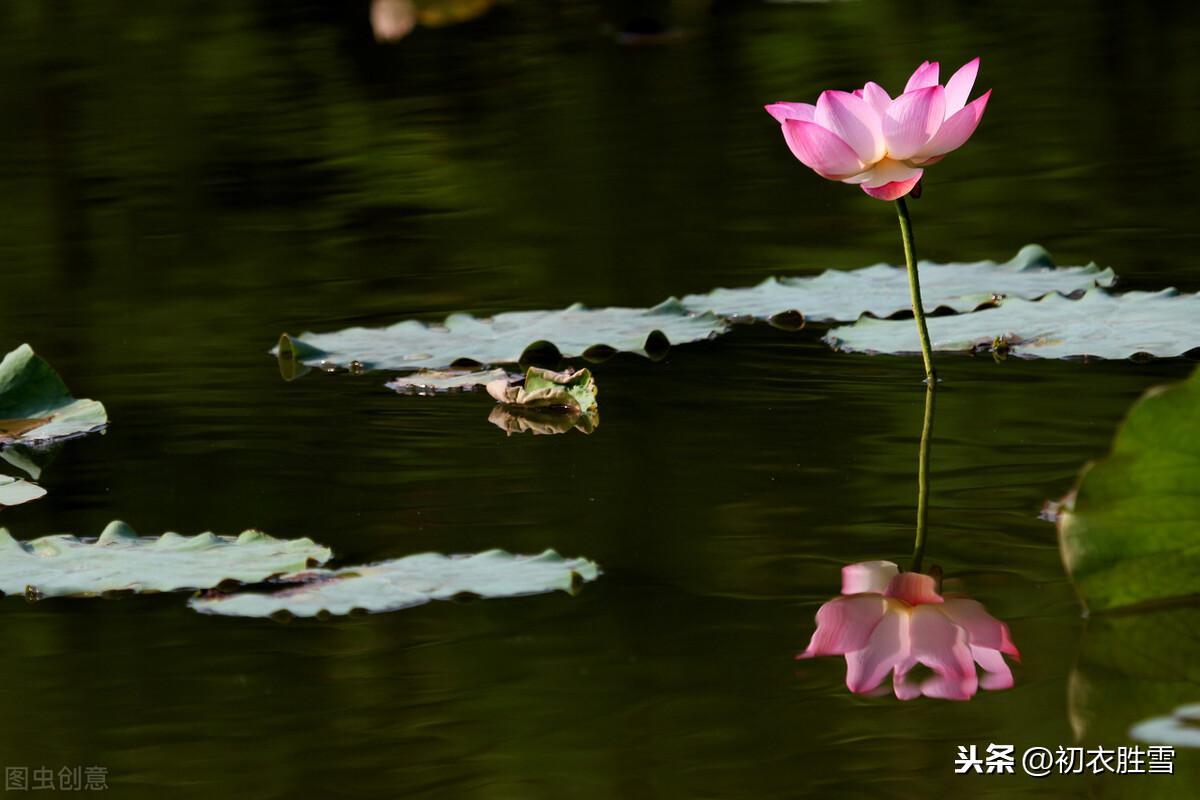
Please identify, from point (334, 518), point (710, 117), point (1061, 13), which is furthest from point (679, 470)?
point (1061, 13)

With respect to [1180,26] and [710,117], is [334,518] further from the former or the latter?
[1180,26]

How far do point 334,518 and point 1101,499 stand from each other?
83cm

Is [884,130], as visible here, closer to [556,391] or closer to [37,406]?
[556,391]

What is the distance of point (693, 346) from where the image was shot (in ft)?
8.64

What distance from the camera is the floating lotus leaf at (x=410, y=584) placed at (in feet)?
5.02

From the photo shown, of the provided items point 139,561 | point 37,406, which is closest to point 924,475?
point 139,561

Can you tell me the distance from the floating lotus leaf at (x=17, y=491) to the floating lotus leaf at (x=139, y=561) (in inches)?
9.8

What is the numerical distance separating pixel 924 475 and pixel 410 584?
593 millimetres

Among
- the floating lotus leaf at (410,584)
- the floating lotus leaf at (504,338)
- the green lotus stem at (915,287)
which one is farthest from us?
the floating lotus leaf at (504,338)

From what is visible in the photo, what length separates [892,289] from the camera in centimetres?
282

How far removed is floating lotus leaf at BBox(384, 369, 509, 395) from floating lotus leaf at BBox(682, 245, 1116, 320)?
0.42m
